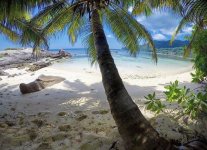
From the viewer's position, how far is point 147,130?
3.79 metres

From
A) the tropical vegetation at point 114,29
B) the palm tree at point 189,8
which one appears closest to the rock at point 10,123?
the tropical vegetation at point 114,29

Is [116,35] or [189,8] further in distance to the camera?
[116,35]

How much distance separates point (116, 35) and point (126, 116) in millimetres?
4160

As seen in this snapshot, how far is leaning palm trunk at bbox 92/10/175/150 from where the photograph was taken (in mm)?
3705

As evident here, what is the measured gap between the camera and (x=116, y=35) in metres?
7.65

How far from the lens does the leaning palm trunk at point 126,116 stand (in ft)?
12.2

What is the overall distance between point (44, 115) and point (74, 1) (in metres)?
2.96

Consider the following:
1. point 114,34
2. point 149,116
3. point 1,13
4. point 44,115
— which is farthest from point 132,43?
point 1,13

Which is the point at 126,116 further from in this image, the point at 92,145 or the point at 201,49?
Answer: the point at 201,49

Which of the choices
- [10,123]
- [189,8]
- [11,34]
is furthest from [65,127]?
[11,34]

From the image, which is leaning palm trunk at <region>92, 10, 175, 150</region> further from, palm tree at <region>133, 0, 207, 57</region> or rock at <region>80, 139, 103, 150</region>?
palm tree at <region>133, 0, 207, 57</region>

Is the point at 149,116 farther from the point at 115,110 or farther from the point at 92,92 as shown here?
the point at 92,92

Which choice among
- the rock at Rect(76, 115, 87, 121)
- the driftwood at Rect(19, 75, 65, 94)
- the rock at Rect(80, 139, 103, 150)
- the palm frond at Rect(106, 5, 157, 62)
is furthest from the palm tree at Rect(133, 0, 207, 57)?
the driftwood at Rect(19, 75, 65, 94)

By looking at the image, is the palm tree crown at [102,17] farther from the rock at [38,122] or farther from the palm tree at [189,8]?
the rock at [38,122]
